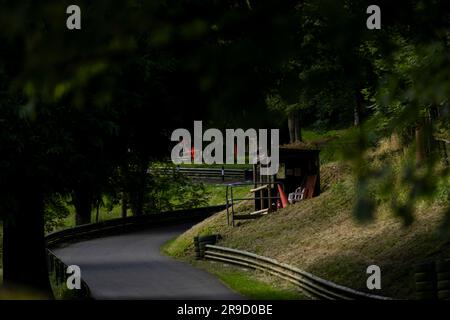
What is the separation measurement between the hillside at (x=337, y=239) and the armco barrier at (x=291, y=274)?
1.74 feet

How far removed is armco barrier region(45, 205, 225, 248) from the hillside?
615 centimetres

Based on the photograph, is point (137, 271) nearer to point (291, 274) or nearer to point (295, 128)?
point (291, 274)

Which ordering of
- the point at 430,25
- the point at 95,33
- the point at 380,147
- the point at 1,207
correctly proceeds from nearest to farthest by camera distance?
the point at 95,33
the point at 430,25
the point at 1,207
the point at 380,147

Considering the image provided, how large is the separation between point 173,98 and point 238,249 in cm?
717

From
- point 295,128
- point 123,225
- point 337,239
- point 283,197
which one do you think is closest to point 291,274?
point 337,239

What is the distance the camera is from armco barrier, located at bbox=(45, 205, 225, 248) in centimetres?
4110

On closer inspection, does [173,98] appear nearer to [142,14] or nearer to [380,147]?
[380,147]

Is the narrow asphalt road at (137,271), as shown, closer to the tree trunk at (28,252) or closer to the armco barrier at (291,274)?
the armco barrier at (291,274)

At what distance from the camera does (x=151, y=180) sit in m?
50.2

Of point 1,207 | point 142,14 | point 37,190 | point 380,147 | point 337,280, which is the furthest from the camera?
point 380,147

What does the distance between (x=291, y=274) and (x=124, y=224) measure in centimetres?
2200

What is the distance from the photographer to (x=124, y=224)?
4538 centimetres

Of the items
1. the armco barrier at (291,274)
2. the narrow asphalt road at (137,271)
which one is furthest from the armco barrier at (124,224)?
the armco barrier at (291,274)
